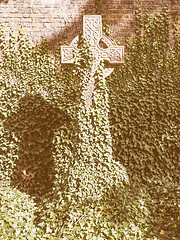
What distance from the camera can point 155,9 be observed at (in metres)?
5.52

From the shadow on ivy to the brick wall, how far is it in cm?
191

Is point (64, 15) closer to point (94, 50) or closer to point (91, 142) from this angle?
point (94, 50)

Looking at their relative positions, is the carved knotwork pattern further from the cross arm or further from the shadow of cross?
the cross arm

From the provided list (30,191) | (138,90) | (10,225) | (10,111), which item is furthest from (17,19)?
(10,225)

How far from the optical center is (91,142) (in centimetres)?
368

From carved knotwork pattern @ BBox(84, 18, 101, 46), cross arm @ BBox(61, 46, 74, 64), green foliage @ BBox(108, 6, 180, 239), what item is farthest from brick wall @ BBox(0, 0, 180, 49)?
cross arm @ BBox(61, 46, 74, 64)

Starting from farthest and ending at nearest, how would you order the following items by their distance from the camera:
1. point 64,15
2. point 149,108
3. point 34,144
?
point 64,15
point 149,108
point 34,144

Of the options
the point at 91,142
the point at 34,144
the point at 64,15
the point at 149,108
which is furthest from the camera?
the point at 64,15

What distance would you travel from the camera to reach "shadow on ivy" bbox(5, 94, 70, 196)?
4.84 metres

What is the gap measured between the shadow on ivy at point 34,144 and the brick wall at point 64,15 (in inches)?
75.3

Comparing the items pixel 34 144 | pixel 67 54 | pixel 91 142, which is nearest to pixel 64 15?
pixel 67 54

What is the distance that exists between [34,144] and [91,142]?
1.78 meters

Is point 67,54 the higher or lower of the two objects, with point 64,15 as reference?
lower

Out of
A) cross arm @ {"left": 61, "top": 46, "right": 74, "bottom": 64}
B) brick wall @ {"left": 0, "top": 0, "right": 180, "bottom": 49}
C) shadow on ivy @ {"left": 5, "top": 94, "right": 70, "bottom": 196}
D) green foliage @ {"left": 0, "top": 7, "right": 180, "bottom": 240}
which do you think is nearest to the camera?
green foliage @ {"left": 0, "top": 7, "right": 180, "bottom": 240}
